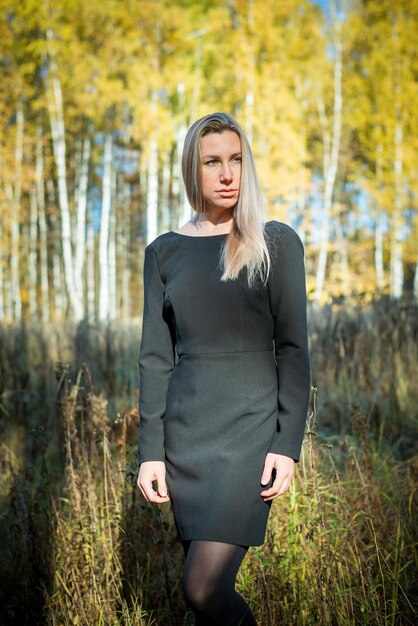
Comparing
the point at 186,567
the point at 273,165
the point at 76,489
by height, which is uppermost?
the point at 273,165

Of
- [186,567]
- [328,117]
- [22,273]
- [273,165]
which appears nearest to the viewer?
[186,567]

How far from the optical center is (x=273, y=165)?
12.8m

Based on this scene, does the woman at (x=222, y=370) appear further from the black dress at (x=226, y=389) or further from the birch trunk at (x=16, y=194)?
the birch trunk at (x=16, y=194)

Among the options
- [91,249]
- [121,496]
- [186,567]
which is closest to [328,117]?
[91,249]

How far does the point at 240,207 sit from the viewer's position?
1730 mm

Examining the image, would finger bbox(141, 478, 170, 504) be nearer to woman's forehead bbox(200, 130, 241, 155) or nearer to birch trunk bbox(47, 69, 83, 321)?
woman's forehead bbox(200, 130, 241, 155)

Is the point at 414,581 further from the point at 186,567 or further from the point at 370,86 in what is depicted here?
the point at 370,86

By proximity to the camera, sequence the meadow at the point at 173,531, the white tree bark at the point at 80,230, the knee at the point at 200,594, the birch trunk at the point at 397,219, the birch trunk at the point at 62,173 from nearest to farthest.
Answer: the knee at the point at 200,594 → the meadow at the point at 173,531 → the birch trunk at the point at 62,173 → the white tree bark at the point at 80,230 → the birch trunk at the point at 397,219

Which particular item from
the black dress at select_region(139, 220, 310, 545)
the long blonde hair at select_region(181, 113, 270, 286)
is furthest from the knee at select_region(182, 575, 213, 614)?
the long blonde hair at select_region(181, 113, 270, 286)

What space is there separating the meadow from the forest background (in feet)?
0.05

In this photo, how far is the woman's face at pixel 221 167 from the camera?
1.77 meters

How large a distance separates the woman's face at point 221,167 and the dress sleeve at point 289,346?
0.24 meters

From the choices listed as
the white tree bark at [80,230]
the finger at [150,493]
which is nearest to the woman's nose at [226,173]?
the finger at [150,493]

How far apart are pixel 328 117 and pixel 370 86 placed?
1.33 meters
